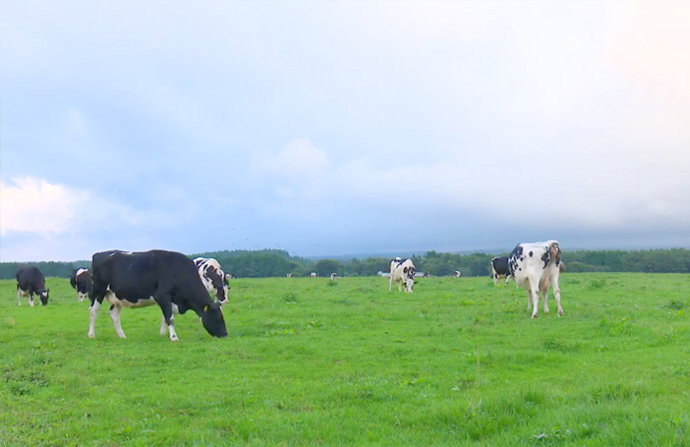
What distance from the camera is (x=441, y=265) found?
7906 centimetres

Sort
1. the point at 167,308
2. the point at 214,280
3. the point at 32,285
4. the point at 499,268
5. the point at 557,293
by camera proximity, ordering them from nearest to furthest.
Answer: the point at 167,308
the point at 557,293
the point at 214,280
the point at 32,285
the point at 499,268

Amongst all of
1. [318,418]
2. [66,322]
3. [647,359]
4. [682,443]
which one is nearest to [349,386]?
[318,418]

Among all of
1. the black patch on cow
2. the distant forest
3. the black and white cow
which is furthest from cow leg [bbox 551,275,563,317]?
the distant forest

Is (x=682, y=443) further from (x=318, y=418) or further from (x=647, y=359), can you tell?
(x=647, y=359)

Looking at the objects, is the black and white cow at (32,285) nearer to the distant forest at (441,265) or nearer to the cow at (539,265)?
the cow at (539,265)

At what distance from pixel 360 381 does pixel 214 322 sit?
21.3 feet

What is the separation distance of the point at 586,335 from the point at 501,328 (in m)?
2.18

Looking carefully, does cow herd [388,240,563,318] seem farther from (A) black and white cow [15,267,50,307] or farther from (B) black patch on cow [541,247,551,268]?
(A) black and white cow [15,267,50,307]

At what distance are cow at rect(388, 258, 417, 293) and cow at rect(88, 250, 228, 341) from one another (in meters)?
16.4

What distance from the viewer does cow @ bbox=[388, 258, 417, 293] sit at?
102 feet

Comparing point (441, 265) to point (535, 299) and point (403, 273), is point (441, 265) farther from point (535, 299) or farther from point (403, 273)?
point (535, 299)

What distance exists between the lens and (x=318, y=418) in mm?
7406

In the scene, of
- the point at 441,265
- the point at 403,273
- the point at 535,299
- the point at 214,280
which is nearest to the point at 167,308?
the point at 214,280

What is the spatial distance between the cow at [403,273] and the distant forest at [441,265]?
37639 mm
